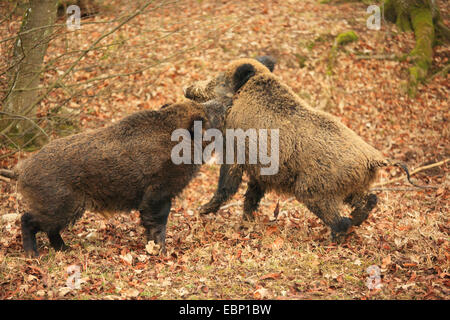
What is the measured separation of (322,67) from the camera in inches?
467

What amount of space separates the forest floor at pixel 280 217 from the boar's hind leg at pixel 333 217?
187mm

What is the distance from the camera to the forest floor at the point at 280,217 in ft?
14.5

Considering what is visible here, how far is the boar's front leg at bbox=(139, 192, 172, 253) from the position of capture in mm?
5285

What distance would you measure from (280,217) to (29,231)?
3.58 metres

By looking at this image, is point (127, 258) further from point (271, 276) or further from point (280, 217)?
point (280, 217)

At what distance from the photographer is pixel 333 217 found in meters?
5.51

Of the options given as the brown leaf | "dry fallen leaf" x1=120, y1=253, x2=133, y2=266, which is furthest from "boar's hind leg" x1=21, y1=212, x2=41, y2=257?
the brown leaf

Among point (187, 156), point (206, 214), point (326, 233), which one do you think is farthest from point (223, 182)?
point (326, 233)

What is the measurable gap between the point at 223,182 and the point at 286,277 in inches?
80.5

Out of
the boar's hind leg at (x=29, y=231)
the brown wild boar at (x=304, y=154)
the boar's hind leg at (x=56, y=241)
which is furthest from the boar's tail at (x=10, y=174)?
the brown wild boar at (x=304, y=154)

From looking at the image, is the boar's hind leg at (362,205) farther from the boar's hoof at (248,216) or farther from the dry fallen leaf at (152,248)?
the dry fallen leaf at (152,248)

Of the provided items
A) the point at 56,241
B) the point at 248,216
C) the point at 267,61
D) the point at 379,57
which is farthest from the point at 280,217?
the point at 379,57

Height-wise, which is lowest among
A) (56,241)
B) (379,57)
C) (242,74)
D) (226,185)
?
(379,57)
